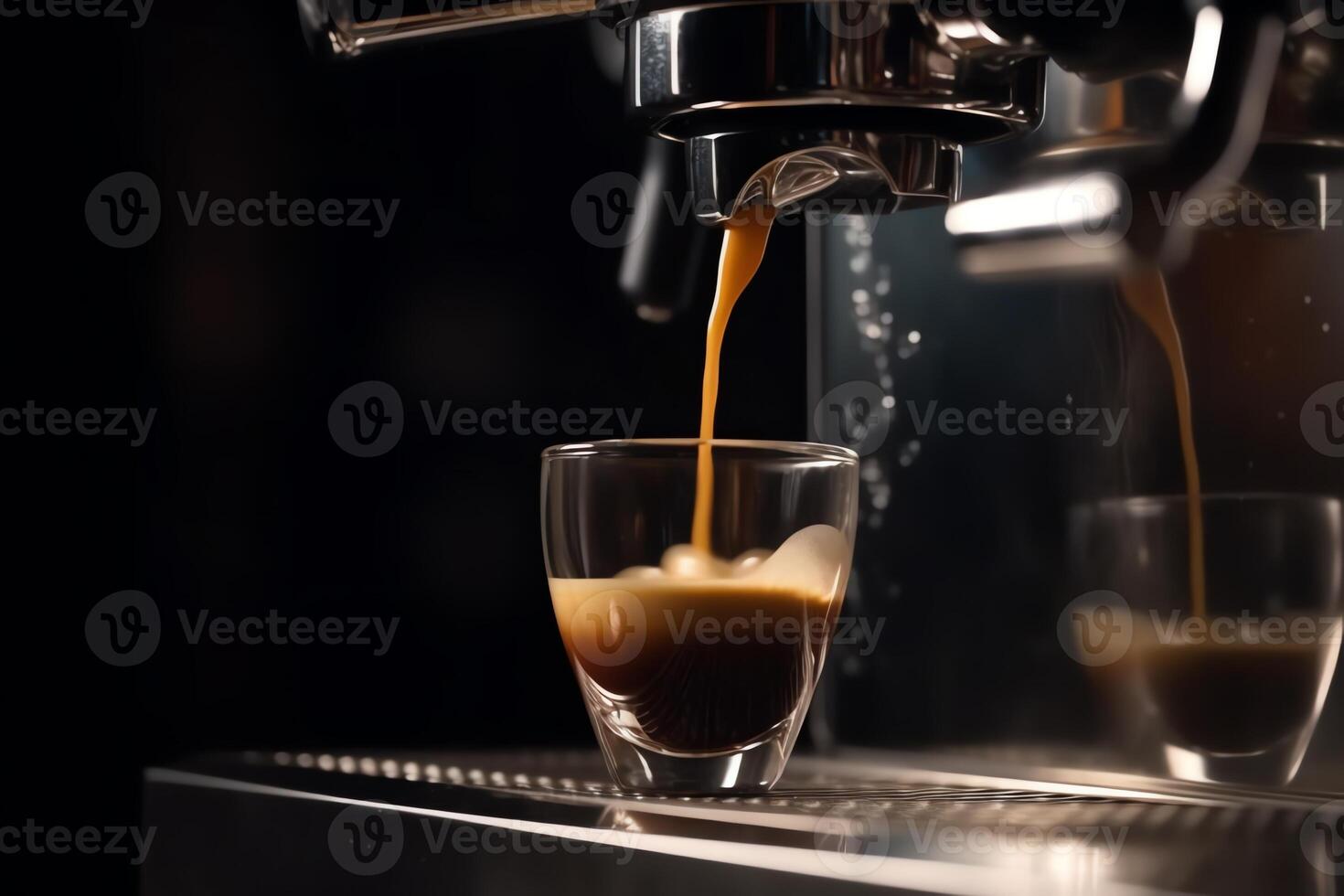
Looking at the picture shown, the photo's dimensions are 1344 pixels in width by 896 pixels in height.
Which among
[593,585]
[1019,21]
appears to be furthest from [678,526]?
[1019,21]

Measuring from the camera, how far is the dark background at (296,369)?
664 millimetres

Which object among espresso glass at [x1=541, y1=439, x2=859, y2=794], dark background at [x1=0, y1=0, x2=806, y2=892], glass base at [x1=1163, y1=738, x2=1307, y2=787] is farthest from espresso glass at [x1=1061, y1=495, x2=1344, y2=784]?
dark background at [x1=0, y1=0, x2=806, y2=892]

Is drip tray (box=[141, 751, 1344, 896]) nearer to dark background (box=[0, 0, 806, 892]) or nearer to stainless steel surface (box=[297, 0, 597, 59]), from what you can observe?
dark background (box=[0, 0, 806, 892])

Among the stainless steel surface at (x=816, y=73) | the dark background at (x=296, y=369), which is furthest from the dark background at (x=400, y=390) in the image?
the stainless steel surface at (x=816, y=73)

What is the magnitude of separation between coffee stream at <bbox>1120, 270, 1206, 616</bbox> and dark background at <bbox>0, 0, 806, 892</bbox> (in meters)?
0.23

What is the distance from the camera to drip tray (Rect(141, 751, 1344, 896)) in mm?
407

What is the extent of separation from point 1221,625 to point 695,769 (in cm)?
19

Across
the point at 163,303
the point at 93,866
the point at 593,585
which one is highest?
the point at 163,303

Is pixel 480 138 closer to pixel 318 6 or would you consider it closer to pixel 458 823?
pixel 318 6

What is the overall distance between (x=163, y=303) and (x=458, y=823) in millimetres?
302

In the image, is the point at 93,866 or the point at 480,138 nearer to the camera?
the point at 93,866

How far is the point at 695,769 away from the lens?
0.57 m

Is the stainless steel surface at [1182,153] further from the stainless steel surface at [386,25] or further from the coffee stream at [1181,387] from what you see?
the stainless steel surface at [386,25]

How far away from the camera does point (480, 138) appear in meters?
0.78
